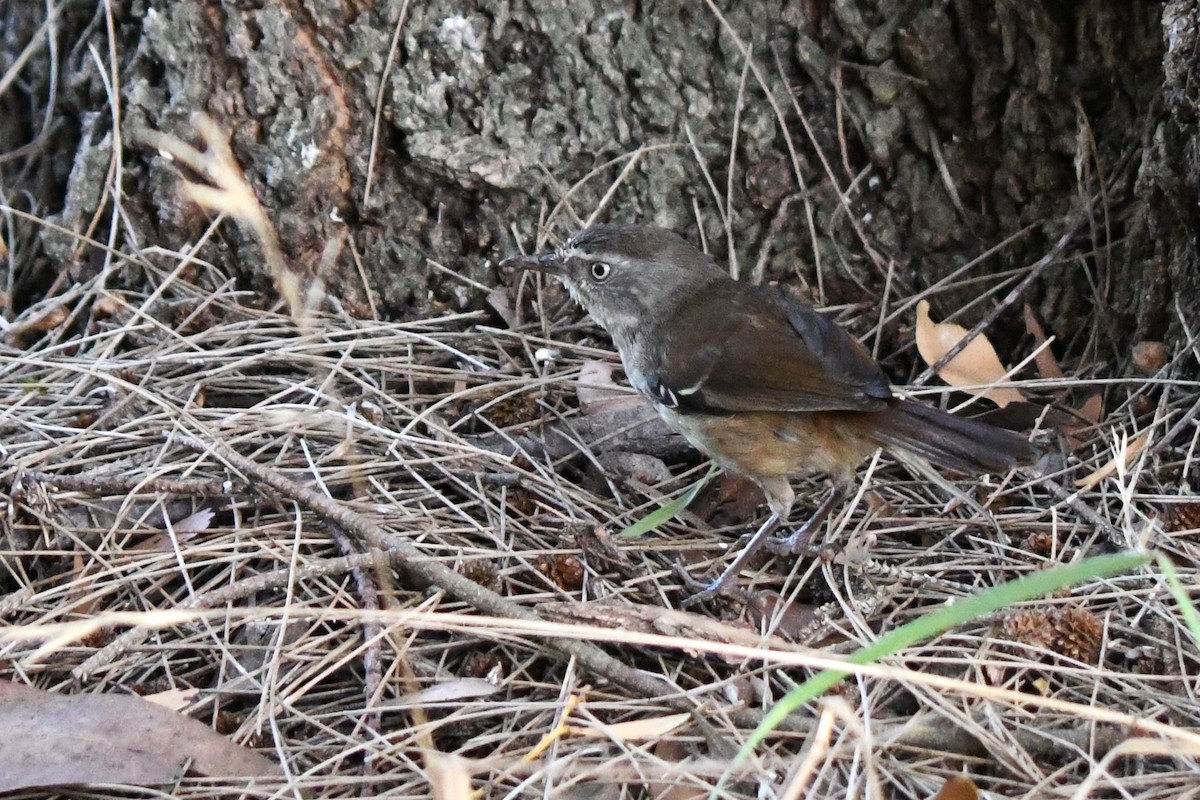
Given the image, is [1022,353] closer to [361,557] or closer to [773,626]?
[773,626]

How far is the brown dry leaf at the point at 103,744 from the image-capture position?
2547mm

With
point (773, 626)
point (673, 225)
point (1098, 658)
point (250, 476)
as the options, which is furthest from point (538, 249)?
point (1098, 658)

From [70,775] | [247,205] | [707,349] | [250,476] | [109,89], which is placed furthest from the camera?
[109,89]

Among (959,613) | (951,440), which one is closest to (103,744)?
(959,613)

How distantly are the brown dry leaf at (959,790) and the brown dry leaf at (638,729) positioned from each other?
0.62 meters

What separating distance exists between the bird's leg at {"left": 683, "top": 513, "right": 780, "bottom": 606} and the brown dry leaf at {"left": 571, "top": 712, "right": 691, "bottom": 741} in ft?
1.94

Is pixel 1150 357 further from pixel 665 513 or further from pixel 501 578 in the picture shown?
pixel 501 578

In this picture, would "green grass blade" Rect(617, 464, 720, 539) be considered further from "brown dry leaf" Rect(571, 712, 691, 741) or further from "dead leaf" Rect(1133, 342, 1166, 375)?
"dead leaf" Rect(1133, 342, 1166, 375)

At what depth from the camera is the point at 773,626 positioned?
3.25 m

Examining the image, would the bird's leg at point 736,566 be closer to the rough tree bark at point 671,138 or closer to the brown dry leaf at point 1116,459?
the brown dry leaf at point 1116,459

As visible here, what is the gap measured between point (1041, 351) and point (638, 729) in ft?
7.87

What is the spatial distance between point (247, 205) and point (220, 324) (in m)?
1.62

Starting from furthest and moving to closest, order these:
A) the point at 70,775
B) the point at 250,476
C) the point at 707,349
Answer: the point at 707,349 → the point at 250,476 → the point at 70,775

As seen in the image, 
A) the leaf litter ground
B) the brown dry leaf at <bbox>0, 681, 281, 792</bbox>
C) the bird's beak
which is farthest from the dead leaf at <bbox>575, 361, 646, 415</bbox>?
the brown dry leaf at <bbox>0, 681, 281, 792</bbox>
